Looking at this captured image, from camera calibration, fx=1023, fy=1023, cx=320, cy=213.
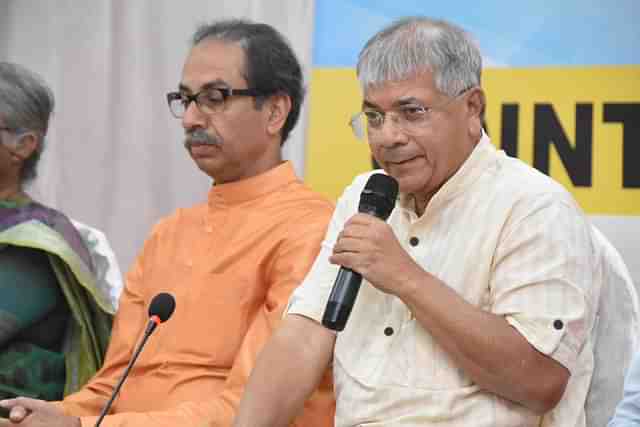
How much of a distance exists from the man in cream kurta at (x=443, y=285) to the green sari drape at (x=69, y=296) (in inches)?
40.0

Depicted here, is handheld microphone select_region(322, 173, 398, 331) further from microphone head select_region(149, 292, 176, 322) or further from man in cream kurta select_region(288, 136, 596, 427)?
microphone head select_region(149, 292, 176, 322)

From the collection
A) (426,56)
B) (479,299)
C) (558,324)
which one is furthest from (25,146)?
(558,324)

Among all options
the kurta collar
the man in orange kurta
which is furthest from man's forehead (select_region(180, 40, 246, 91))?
the kurta collar

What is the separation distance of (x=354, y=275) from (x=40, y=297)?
1.46 meters

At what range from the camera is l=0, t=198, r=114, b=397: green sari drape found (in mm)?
3080

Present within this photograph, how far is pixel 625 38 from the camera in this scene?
11.8 ft

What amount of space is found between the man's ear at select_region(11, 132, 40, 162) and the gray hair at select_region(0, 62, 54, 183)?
0.01 m

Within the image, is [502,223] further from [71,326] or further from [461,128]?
[71,326]

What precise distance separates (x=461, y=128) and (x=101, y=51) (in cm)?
262

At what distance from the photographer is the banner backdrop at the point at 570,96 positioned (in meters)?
3.57

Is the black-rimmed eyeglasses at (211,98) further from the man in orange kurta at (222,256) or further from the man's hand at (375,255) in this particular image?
the man's hand at (375,255)

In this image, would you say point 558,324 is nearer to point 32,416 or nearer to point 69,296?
point 32,416

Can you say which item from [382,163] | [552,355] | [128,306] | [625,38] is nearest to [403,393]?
[552,355]

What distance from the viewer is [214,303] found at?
284cm
